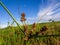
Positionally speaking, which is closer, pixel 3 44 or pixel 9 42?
pixel 3 44

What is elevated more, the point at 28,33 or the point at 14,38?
the point at 28,33

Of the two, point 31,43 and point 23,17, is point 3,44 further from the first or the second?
point 23,17

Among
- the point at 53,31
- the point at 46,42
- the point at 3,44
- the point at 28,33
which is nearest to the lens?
the point at 28,33

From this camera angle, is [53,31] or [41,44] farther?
[53,31]

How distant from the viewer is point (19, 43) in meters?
2.83

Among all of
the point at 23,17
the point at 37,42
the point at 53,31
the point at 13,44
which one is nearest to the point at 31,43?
the point at 37,42

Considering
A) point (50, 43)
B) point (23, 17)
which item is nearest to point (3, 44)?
point (50, 43)

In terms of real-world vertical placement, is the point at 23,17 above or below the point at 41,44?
above

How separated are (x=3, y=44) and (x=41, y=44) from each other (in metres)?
0.61

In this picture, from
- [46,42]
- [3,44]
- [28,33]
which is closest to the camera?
[28,33]

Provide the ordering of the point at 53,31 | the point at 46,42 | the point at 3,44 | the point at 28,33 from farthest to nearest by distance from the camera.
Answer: the point at 53,31 < the point at 46,42 < the point at 3,44 < the point at 28,33

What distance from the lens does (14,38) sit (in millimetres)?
3084

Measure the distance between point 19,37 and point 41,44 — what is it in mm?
520

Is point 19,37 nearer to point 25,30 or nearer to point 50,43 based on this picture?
point 50,43
